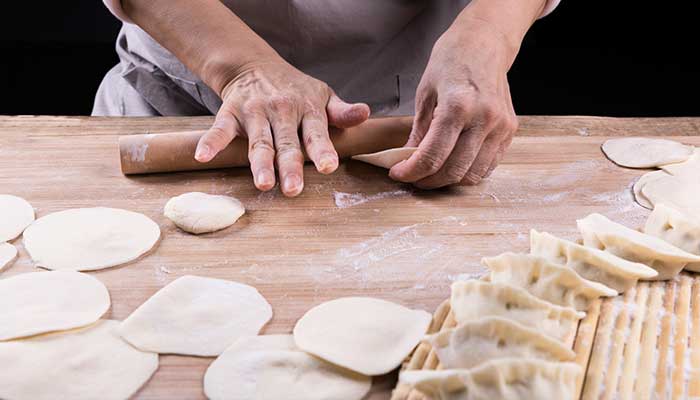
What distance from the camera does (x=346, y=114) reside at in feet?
6.38

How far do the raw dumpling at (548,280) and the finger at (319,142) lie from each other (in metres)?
0.53

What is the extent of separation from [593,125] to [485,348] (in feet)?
4.40

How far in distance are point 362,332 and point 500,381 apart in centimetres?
31

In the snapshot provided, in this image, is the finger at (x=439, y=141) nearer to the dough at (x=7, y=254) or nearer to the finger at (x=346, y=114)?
the finger at (x=346, y=114)

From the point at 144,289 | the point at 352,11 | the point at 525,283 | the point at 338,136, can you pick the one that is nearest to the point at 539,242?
the point at 525,283

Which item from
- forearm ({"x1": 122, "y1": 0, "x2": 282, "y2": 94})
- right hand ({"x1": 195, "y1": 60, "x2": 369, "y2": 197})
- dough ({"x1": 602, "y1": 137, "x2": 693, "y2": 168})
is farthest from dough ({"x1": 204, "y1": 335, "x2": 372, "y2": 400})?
dough ({"x1": 602, "y1": 137, "x2": 693, "y2": 168})

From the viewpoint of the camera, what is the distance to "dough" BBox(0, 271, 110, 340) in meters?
1.35

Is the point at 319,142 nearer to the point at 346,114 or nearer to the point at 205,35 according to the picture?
the point at 346,114

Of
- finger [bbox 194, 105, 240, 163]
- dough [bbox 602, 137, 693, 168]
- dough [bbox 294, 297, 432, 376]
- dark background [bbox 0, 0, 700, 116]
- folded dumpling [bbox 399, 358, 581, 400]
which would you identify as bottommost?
dark background [bbox 0, 0, 700, 116]

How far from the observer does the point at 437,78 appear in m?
1.91

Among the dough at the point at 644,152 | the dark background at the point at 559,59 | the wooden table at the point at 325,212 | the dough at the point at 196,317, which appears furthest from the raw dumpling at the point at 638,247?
the dark background at the point at 559,59

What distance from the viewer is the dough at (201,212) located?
1693 mm

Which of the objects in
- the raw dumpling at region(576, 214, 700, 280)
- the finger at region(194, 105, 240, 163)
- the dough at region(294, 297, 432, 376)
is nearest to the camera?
the dough at region(294, 297, 432, 376)

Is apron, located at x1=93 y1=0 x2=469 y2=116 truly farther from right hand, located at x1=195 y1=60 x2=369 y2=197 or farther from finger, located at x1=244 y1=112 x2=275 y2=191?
finger, located at x1=244 y1=112 x2=275 y2=191
